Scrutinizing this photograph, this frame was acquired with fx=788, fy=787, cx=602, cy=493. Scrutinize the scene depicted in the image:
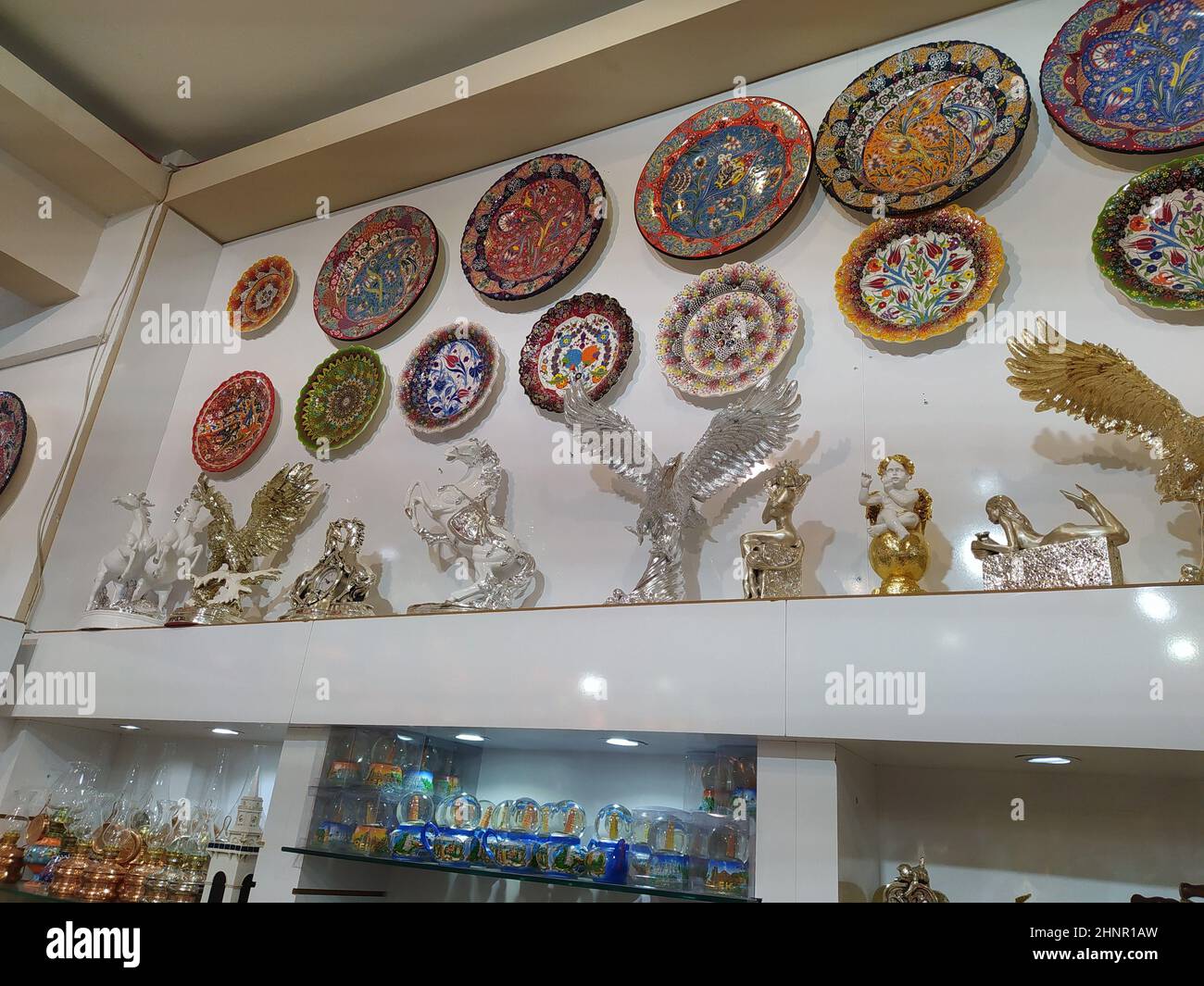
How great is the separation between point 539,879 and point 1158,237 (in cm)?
192

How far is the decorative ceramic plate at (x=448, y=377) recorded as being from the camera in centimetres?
252

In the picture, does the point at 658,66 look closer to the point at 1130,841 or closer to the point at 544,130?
the point at 544,130

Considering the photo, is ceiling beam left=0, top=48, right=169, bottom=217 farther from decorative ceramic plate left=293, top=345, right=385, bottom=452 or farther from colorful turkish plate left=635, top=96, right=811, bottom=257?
colorful turkish plate left=635, top=96, right=811, bottom=257

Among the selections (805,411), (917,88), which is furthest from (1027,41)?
(805,411)

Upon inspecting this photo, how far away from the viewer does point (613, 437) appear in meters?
2.06

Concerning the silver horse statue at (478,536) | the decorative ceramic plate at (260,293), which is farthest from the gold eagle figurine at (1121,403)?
the decorative ceramic plate at (260,293)

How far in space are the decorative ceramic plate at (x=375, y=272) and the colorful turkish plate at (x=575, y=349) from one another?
60 cm

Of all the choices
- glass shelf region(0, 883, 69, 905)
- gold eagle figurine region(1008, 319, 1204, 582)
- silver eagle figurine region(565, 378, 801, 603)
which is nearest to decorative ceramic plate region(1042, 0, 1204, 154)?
gold eagle figurine region(1008, 319, 1204, 582)

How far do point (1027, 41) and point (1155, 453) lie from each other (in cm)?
125

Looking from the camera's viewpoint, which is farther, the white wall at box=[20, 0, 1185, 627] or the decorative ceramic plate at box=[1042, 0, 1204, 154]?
the decorative ceramic plate at box=[1042, 0, 1204, 154]

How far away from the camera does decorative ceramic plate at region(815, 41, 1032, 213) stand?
6.64 ft

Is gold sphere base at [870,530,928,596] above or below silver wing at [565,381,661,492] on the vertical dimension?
below

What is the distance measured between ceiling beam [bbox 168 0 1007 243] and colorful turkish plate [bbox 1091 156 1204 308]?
31.6 inches

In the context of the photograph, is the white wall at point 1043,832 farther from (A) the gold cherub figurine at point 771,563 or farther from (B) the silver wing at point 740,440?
(B) the silver wing at point 740,440
